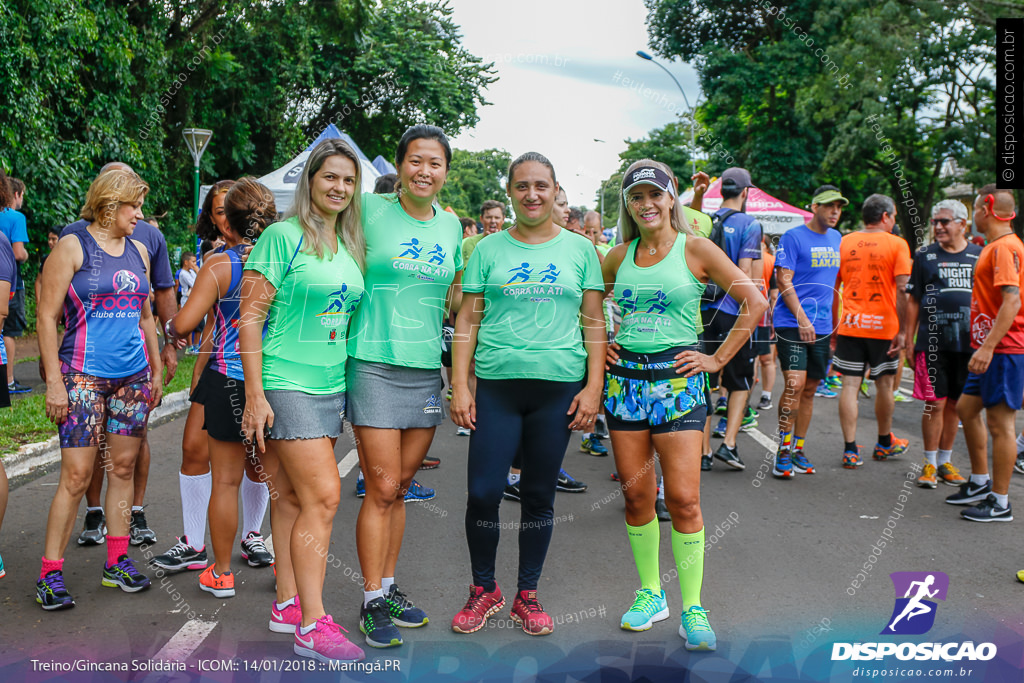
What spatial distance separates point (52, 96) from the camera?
13.5 meters

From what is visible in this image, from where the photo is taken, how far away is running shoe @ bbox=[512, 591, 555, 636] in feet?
11.2

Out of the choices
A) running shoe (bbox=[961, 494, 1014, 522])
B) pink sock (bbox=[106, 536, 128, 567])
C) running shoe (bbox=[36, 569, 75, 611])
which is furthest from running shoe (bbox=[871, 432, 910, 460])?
running shoe (bbox=[36, 569, 75, 611])

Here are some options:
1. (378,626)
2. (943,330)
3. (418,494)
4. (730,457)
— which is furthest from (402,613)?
(943,330)

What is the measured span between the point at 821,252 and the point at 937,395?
1389 millimetres

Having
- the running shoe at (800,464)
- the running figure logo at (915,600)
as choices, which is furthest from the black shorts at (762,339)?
the running figure logo at (915,600)

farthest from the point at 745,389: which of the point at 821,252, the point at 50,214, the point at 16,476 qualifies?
the point at 50,214

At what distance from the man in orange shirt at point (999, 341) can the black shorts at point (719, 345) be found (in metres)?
1.57

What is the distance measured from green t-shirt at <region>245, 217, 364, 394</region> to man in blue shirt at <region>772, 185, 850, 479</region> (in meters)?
4.23

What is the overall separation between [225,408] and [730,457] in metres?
4.08

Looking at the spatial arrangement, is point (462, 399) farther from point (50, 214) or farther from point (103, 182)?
point (50, 214)

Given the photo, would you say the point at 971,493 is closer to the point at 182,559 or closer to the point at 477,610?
the point at 477,610

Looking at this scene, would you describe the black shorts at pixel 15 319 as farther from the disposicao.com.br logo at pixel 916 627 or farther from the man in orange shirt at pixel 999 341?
the man in orange shirt at pixel 999 341

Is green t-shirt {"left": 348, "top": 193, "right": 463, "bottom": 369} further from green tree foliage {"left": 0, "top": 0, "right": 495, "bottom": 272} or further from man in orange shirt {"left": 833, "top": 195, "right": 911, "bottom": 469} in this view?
green tree foliage {"left": 0, "top": 0, "right": 495, "bottom": 272}

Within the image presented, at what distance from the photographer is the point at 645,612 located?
350 cm
